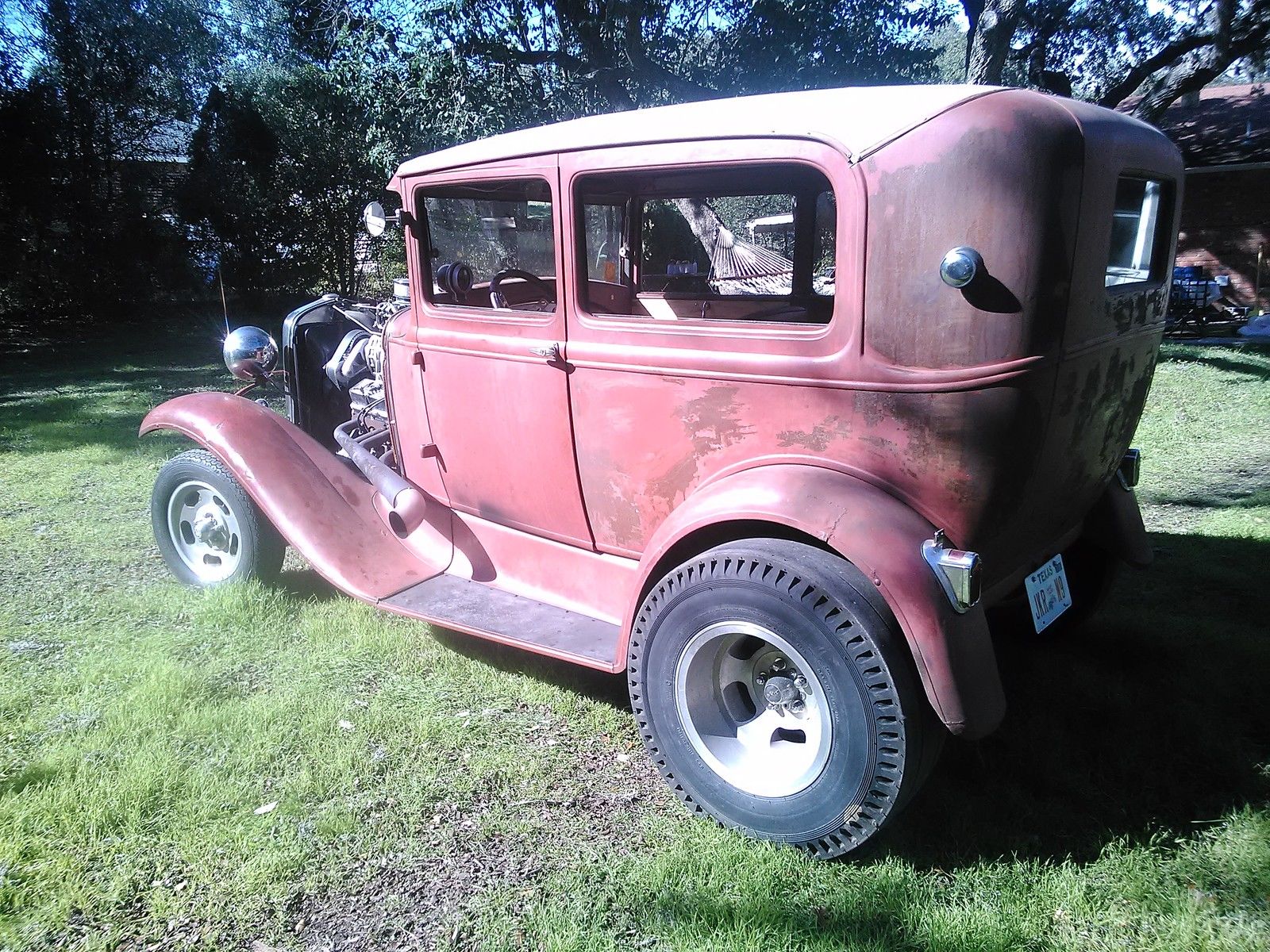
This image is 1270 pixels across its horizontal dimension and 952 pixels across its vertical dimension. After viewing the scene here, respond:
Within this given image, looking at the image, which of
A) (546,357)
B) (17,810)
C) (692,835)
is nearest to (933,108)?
(546,357)

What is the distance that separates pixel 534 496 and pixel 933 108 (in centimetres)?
185

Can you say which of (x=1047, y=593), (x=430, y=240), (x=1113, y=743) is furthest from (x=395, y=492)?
(x=1113, y=743)

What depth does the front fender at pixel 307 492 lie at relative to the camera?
342 centimetres

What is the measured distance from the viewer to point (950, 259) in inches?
82.5

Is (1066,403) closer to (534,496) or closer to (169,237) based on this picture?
(534,496)

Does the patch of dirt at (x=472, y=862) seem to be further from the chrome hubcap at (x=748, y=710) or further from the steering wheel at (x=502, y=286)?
the steering wheel at (x=502, y=286)

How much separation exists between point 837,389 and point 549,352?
1042 millimetres

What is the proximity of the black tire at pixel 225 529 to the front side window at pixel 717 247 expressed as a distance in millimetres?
1837

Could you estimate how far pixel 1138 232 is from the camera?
2.75 meters

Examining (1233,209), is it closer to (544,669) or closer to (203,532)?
(544,669)

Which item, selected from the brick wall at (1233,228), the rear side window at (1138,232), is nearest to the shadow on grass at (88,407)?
the rear side window at (1138,232)

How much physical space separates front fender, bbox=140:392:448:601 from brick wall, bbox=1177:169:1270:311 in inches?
613

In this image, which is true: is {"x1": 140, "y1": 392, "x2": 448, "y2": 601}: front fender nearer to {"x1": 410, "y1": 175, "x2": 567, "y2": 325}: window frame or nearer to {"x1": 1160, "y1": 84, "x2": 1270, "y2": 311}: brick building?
{"x1": 410, "y1": 175, "x2": 567, "y2": 325}: window frame

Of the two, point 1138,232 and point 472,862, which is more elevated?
point 1138,232
